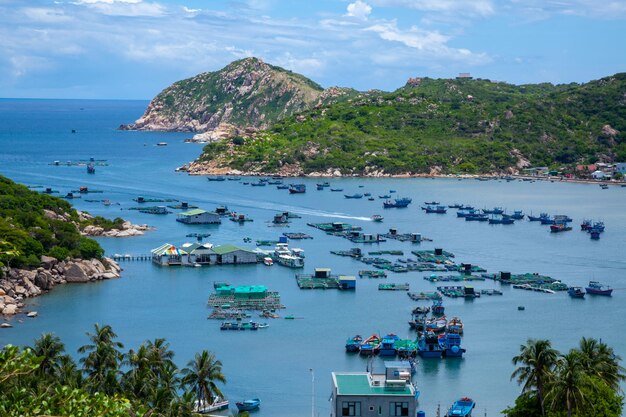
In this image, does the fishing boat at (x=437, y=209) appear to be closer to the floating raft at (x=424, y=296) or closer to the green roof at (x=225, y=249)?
the green roof at (x=225, y=249)

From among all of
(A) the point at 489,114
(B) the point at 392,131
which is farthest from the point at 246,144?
(A) the point at 489,114

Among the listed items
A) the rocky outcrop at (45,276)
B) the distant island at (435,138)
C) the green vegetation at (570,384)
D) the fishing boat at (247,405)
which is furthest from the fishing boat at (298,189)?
the green vegetation at (570,384)

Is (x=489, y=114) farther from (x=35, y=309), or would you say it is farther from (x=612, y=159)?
(x=35, y=309)

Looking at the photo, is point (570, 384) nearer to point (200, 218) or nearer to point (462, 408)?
point (462, 408)

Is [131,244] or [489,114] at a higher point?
[489,114]

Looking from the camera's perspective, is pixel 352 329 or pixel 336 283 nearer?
pixel 352 329

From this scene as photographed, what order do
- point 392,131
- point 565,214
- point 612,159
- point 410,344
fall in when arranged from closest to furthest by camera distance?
point 410,344, point 565,214, point 612,159, point 392,131

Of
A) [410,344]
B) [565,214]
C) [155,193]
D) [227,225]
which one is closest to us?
[410,344]
